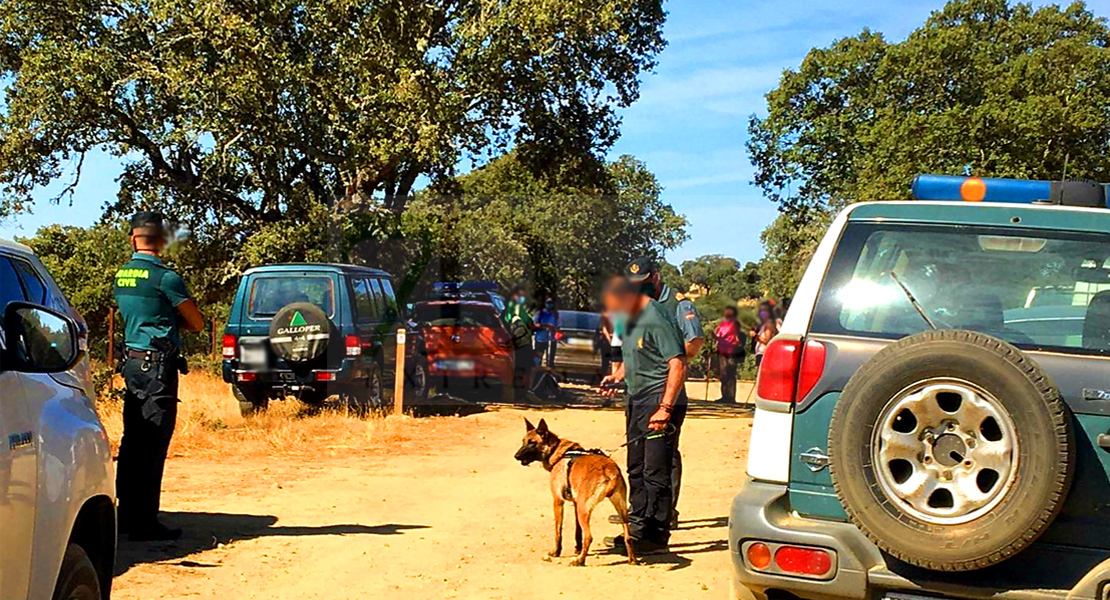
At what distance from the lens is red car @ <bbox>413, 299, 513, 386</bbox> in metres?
18.5

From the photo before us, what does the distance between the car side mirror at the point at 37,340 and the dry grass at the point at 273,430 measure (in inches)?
327

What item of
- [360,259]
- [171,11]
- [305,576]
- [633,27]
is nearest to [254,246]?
[360,259]

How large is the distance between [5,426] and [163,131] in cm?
1773

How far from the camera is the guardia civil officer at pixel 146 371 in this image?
7934mm

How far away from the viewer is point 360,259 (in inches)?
862

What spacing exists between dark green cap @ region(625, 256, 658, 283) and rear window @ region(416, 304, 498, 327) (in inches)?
418

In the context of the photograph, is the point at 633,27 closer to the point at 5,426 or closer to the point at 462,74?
the point at 462,74

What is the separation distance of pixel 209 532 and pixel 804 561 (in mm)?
5215

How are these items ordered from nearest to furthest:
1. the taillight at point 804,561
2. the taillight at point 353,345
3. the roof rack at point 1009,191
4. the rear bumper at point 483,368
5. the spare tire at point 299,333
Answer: the taillight at point 804,561 → the roof rack at point 1009,191 → the spare tire at point 299,333 → the taillight at point 353,345 → the rear bumper at point 483,368

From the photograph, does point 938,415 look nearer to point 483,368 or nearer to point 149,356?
point 149,356

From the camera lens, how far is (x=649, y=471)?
7793 millimetres

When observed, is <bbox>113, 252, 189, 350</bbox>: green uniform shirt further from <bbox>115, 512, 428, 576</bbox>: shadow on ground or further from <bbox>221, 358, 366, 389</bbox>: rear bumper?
<bbox>221, 358, 366, 389</bbox>: rear bumper

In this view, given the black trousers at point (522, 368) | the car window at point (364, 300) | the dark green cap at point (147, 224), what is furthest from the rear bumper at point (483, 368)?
the dark green cap at point (147, 224)

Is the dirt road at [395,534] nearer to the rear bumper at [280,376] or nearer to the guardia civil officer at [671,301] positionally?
the guardia civil officer at [671,301]
